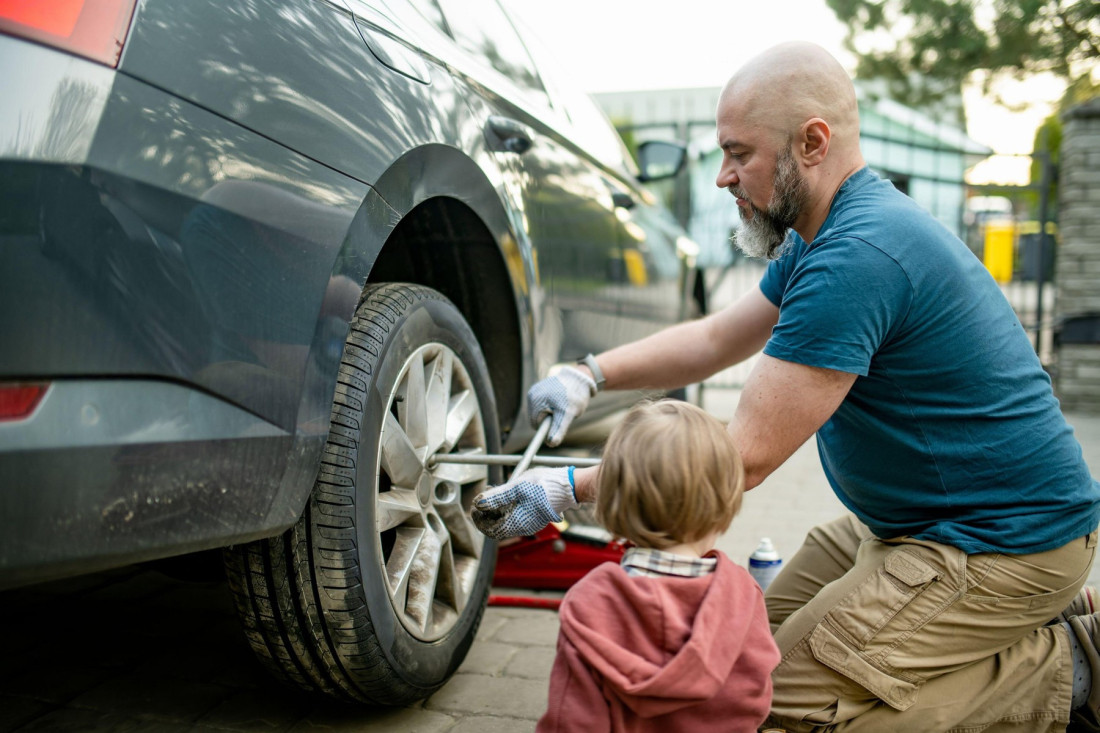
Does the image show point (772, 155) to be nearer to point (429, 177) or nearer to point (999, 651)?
point (429, 177)

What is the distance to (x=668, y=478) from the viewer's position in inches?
56.4

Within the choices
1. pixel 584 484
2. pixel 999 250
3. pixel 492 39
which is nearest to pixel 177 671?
pixel 584 484

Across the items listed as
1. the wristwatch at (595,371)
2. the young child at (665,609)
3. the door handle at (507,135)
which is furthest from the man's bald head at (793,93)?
the young child at (665,609)

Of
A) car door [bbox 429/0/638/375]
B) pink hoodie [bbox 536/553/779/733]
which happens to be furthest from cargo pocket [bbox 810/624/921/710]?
car door [bbox 429/0/638/375]

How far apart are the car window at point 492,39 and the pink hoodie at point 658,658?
1607mm

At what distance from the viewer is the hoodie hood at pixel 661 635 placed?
137cm

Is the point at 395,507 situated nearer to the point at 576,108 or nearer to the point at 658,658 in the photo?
the point at 658,658

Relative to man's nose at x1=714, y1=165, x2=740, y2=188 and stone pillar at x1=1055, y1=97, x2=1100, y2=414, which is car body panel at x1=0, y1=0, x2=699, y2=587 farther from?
stone pillar at x1=1055, y1=97, x2=1100, y2=414

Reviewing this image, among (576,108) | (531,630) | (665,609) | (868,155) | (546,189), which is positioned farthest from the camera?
(868,155)

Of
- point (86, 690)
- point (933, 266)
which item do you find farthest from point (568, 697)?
point (86, 690)

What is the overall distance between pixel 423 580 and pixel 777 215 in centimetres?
109

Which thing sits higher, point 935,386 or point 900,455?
point 935,386

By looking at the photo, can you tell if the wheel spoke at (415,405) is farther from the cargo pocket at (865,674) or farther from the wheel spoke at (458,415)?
the cargo pocket at (865,674)

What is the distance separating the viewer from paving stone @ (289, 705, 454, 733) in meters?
2.00
